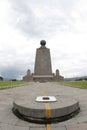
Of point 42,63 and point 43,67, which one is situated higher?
point 42,63

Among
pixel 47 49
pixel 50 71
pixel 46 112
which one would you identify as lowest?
pixel 46 112

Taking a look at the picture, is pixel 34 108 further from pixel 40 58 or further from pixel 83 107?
pixel 40 58

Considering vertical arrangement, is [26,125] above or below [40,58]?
below

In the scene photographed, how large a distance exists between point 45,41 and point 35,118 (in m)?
62.2

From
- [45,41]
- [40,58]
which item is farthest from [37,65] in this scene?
[45,41]

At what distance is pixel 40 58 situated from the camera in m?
62.6

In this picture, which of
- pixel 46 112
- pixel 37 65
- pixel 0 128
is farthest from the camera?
pixel 37 65

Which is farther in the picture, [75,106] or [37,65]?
[37,65]

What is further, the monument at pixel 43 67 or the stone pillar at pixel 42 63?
the stone pillar at pixel 42 63

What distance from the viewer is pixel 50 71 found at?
62.3m

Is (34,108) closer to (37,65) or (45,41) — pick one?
(37,65)

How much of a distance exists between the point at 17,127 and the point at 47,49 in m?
58.6

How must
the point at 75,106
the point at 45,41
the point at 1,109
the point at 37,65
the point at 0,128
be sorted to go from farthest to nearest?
1. the point at 45,41
2. the point at 37,65
3. the point at 1,109
4. the point at 75,106
5. the point at 0,128

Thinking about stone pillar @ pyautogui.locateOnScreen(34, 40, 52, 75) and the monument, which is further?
stone pillar @ pyautogui.locateOnScreen(34, 40, 52, 75)
